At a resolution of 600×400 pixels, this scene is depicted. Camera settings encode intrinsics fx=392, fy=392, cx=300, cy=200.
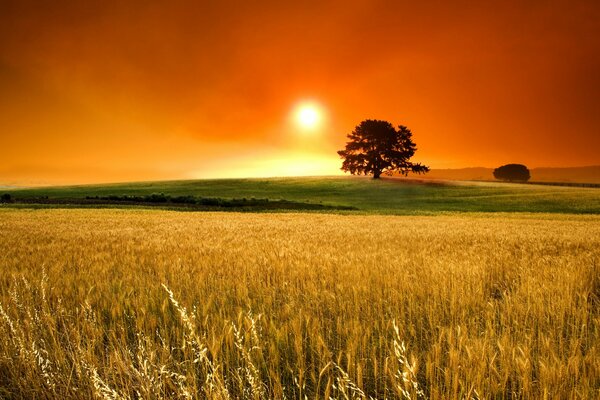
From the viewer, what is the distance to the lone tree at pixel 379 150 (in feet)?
264

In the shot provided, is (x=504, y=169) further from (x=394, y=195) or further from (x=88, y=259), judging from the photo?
(x=88, y=259)

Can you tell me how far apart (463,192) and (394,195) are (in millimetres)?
12431

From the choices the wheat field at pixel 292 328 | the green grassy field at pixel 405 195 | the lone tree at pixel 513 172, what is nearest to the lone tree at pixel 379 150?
the green grassy field at pixel 405 195

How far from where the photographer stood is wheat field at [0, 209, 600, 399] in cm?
256

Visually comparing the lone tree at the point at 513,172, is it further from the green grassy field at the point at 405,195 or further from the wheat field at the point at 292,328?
the wheat field at the point at 292,328

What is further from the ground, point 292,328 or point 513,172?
point 513,172

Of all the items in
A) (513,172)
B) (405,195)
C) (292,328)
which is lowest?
(405,195)

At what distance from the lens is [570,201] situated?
165ft

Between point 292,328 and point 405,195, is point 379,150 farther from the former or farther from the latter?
point 292,328

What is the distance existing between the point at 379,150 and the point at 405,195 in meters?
21.6

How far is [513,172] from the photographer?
17550cm

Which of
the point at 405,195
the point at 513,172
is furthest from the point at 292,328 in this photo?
the point at 513,172

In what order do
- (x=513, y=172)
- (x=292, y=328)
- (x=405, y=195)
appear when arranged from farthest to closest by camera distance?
(x=513, y=172) → (x=405, y=195) → (x=292, y=328)

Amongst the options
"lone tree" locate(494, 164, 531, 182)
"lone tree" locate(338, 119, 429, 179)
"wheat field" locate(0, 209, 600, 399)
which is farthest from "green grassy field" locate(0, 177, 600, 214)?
"lone tree" locate(494, 164, 531, 182)
